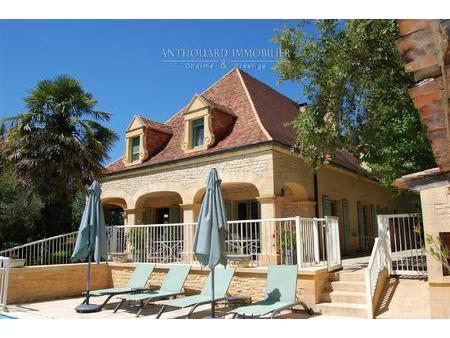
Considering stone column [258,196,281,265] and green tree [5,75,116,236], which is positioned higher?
green tree [5,75,116,236]

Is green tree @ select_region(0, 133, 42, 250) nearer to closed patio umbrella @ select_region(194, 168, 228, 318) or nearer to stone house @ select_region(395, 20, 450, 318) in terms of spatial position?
closed patio umbrella @ select_region(194, 168, 228, 318)

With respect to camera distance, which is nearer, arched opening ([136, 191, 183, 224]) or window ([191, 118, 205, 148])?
window ([191, 118, 205, 148])

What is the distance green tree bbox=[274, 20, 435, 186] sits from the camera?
419 inches

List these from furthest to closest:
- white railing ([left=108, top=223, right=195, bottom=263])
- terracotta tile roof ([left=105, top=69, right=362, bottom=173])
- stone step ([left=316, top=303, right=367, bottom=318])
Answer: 1. terracotta tile roof ([left=105, top=69, right=362, bottom=173])
2. white railing ([left=108, top=223, right=195, bottom=263])
3. stone step ([left=316, top=303, right=367, bottom=318])

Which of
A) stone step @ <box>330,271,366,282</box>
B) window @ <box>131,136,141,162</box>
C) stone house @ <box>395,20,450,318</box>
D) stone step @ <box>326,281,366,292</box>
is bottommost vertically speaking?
stone step @ <box>326,281,366,292</box>

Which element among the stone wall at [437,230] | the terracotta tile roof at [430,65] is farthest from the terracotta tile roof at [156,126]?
the terracotta tile roof at [430,65]

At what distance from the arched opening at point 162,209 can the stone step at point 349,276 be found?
9.44 metres

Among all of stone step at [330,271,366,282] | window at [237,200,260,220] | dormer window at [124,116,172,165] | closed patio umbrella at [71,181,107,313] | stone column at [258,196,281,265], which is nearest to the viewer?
stone step at [330,271,366,282]

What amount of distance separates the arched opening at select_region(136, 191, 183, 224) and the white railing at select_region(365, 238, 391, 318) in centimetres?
988

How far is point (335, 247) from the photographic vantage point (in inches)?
387

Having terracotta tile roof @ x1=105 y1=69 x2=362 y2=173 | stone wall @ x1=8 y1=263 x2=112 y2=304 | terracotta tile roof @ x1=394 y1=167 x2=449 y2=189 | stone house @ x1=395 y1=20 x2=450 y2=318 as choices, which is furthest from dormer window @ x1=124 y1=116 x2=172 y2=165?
stone house @ x1=395 y1=20 x2=450 y2=318

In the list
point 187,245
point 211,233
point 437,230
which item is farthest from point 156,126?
point 437,230

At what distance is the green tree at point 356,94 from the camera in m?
10.6
